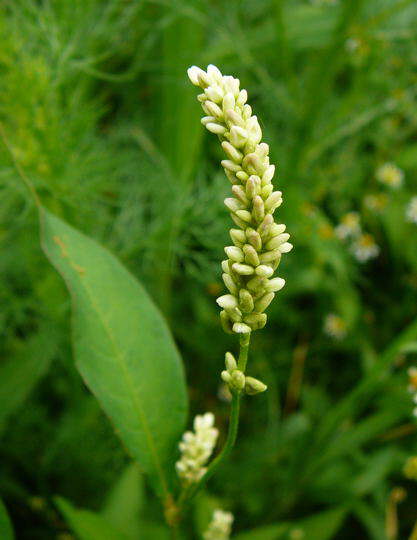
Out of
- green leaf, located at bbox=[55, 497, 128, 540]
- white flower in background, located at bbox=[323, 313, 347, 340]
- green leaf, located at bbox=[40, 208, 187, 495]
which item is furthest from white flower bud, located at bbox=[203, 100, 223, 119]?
white flower in background, located at bbox=[323, 313, 347, 340]

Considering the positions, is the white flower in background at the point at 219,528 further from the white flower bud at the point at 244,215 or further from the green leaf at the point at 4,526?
the white flower bud at the point at 244,215

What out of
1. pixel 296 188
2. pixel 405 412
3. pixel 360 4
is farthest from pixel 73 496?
pixel 360 4

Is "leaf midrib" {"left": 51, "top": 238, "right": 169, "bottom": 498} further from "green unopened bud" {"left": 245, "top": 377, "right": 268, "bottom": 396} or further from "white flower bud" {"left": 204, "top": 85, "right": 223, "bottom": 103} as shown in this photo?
"white flower bud" {"left": 204, "top": 85, "right": 223, "bottom": 103}

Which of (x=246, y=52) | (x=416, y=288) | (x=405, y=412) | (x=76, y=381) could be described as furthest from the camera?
(x=416, y=288)

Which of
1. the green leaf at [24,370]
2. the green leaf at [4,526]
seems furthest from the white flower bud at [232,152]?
the green leaf at [24,370]

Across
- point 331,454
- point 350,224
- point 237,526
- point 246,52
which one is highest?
point 246,52

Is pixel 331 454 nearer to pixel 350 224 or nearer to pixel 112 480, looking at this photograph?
pixel 112 480

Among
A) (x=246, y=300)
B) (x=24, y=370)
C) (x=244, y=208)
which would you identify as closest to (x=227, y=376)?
(x=246, y=300)
